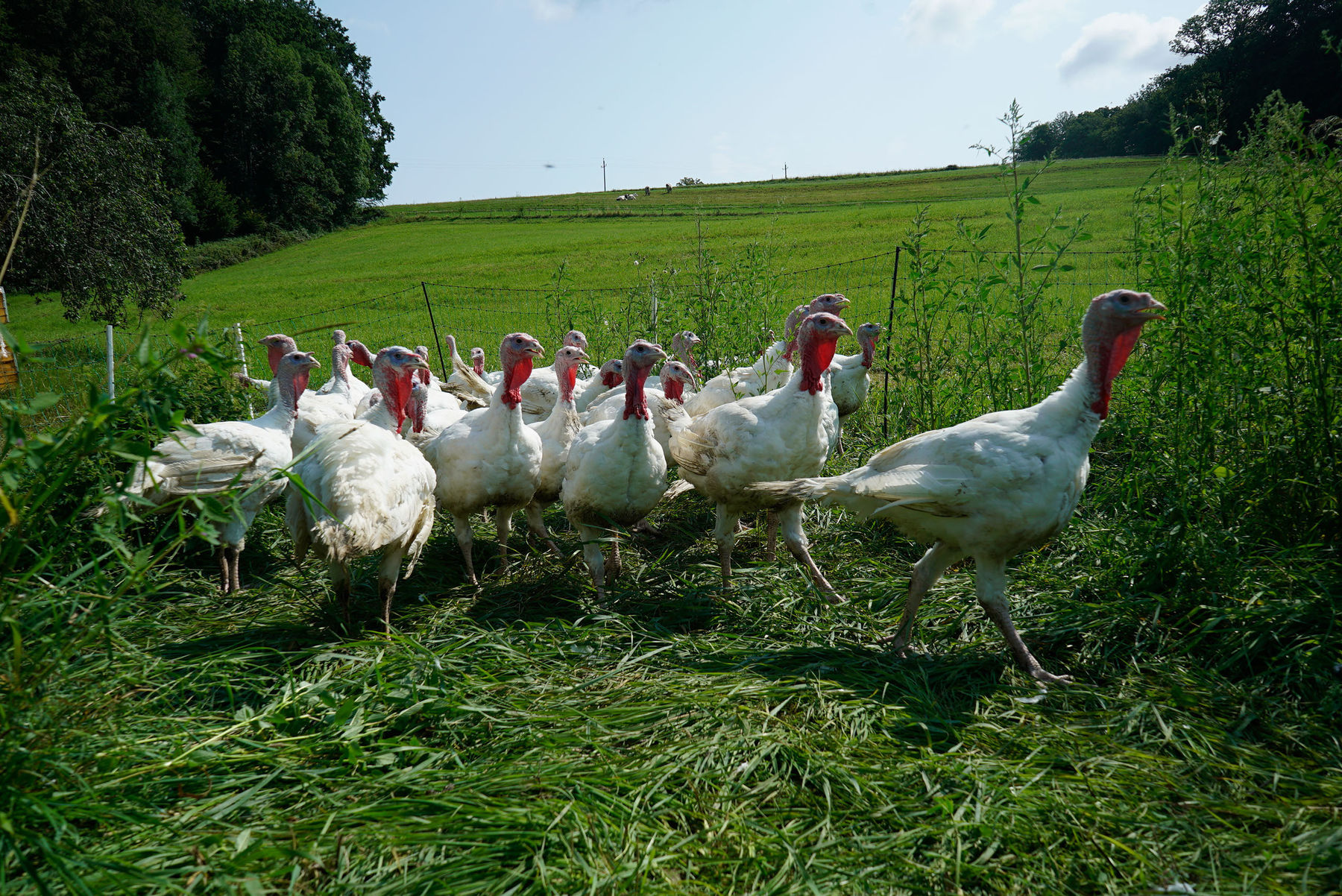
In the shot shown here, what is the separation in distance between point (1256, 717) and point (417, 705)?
344 cm

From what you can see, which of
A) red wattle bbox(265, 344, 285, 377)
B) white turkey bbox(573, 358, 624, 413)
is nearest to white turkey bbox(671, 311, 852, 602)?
white turkey bbox(573, 358, 624, 413)

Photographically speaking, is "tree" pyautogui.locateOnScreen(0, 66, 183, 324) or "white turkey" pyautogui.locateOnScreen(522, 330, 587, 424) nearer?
"white turkey" pyautogui.locateOnScreen(522, 330, 587, 424)

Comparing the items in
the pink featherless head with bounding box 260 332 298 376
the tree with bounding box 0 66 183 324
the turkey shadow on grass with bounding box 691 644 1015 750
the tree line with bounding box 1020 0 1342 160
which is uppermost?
the tree line with bounding box 1020 0 1342 160

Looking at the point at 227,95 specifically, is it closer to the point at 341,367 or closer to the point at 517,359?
the point at 341,367

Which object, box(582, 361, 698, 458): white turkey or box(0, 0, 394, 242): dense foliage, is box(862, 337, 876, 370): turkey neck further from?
box(0, 0, 394, 242): dense foliage

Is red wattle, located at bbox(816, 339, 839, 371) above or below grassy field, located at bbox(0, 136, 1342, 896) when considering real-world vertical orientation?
above

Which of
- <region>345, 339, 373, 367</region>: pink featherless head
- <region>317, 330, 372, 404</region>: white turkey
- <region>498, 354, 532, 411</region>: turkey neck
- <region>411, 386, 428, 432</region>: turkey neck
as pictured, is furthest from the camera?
<region>345, 339, 373, 367</region>: pink featherless head

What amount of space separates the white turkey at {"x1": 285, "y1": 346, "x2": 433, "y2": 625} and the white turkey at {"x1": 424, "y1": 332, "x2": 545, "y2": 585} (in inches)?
15.6

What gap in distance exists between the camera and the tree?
12141mm

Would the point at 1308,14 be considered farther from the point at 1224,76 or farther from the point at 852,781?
the point at 852,781

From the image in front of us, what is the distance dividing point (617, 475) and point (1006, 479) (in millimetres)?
2330

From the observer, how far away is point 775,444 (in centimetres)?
462

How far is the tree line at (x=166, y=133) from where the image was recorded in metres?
12.7

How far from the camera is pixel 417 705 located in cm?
304
